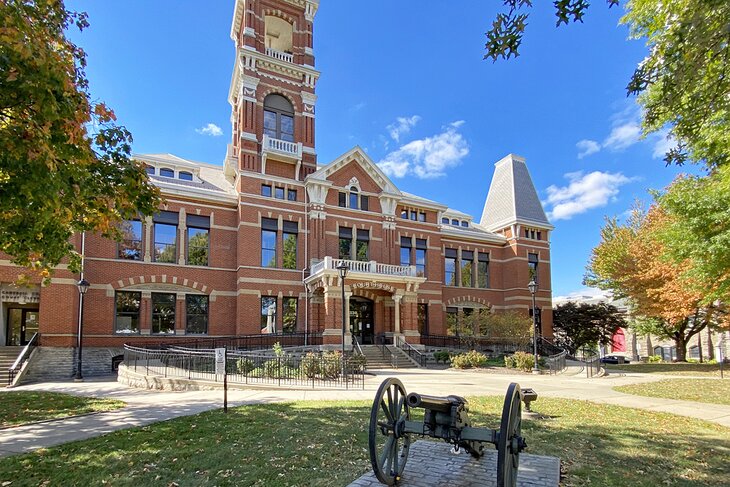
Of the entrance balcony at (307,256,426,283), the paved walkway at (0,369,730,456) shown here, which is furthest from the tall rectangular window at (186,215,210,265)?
the paved walkway at (0,369,730,456)

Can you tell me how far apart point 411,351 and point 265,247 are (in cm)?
1093

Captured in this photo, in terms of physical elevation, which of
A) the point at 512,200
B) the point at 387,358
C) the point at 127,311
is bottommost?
the point at 387,358

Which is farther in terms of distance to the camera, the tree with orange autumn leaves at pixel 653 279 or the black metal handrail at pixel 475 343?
the black metal handrail at pixel 475 343

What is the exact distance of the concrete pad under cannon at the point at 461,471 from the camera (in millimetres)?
5172

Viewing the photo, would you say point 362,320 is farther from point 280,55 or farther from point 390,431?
point 390,431

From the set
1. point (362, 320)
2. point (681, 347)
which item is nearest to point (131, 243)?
point (362, 320)

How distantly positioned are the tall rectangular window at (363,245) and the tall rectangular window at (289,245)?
448 cm

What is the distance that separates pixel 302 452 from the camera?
6617 mm

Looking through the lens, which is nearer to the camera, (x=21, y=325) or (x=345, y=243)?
(x=21, y=325)

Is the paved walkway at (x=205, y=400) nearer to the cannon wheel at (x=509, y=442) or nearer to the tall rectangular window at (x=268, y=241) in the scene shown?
the cannon wheel at (x=509, y=442)

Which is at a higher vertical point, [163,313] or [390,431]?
[163,313]

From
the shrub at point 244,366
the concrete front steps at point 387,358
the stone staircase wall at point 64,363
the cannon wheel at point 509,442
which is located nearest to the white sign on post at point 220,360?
the shrub at point 244,366

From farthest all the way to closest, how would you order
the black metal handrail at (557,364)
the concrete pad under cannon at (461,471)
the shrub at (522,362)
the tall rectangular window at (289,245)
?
the tall rectangular window at (289,245) → the black metal handrail at (557,364) → the shrub at (522,362) → the concrete pad under cannon at (461,471)

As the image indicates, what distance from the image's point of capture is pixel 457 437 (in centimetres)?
457
